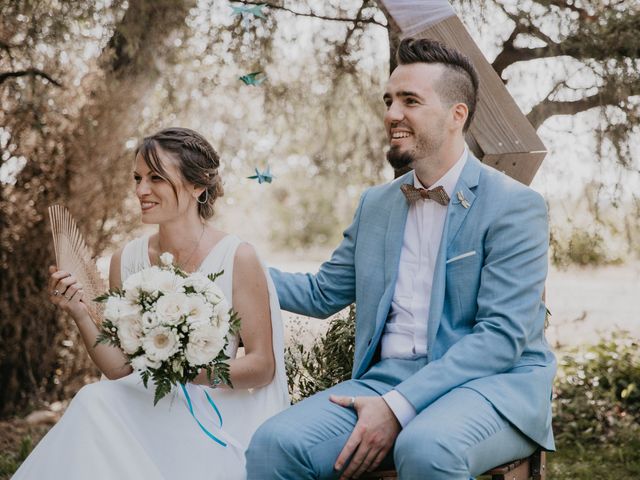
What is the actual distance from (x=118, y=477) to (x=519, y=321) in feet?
4.53

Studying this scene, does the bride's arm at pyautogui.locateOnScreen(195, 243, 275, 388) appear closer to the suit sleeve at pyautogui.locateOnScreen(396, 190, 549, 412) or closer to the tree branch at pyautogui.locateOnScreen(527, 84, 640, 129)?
the suit sleeve at pyautogui.locateOnScreen(396, 190, 549, 412)

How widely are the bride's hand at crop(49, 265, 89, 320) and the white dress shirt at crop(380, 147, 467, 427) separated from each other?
1087mm

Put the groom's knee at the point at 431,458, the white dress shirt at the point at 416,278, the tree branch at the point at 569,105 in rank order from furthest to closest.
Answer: the tree branch at the point at 569,105 → the white dress shirt at the point at 416,278 → the groom's knee at the point at 431,458

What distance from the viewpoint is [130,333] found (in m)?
2.77

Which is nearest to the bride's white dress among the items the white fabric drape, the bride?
the bride

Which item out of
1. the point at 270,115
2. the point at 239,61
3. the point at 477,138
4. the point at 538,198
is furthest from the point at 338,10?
the point at 538,198

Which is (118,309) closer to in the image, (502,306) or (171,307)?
(171,307)

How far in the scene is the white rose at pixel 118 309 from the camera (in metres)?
2.78

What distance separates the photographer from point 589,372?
5.80 metres

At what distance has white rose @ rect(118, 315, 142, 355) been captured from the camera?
2762 millimetres

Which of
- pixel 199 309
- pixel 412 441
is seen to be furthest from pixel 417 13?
pixel 412 441

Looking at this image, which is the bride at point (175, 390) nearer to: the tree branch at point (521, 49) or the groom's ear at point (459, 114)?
the groom's ear at point (459, 114)

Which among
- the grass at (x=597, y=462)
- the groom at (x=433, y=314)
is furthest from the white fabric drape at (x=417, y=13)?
the grass at (x=597, y=462)

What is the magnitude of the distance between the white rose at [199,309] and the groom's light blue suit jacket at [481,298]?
1.96 feet
